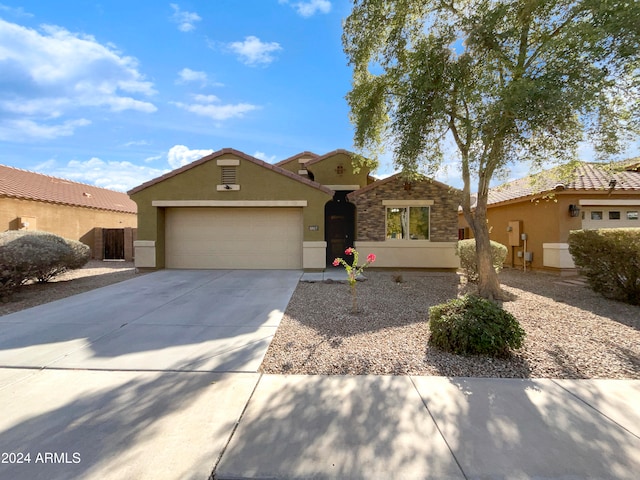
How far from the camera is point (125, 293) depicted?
26.8ft

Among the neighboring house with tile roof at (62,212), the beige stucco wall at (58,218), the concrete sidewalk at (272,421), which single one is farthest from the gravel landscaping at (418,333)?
the beige stucco wall at (58,218)

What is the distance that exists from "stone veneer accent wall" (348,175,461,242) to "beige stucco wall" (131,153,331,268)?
5.70ft

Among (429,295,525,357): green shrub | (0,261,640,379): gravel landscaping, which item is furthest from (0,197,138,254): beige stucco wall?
(429,295,525,357): green shrub

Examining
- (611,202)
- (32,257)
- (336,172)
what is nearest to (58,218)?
(32,257)

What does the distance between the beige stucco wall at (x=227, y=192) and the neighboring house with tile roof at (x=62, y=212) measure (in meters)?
6.37

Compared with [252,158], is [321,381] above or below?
below

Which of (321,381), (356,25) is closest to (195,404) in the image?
(321,381)

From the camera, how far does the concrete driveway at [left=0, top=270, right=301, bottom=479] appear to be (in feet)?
8.15

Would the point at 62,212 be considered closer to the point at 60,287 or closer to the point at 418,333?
the point at 60,287

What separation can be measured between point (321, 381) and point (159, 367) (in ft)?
7.05

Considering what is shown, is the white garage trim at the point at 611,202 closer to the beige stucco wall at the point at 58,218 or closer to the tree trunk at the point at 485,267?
the tree trunk at the point at 485,267

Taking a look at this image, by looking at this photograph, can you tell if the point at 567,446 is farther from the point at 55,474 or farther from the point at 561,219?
the point at 561,219

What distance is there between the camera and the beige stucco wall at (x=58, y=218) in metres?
14.9

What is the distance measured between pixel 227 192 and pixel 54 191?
13808 mm
